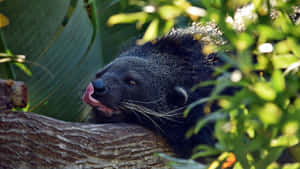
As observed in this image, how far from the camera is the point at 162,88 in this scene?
159 cm

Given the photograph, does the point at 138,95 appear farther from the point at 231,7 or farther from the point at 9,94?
the point at 231,7

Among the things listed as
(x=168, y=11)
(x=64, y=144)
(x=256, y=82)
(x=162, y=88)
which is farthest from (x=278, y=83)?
(x=162, y=88)

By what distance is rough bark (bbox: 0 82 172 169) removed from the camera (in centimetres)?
104

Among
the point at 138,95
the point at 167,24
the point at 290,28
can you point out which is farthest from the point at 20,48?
the point at 290,28

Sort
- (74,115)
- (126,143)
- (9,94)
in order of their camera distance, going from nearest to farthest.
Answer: (9,94) < (126,143) < (74,115)

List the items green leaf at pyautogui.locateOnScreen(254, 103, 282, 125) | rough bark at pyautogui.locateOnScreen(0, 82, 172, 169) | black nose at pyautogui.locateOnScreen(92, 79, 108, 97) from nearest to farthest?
1. green leaf at pyautogui.locateOnScreen(254, 103, 282, 125)
2. rough bark at pyautogui.locateOnScreen(0, 82, 172, 169)
3. black nose at pyautogui.locateOnScreen(92, 79, 108, 97)

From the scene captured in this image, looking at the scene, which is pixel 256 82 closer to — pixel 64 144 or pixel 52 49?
pixel 64 144

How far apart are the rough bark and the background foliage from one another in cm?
22

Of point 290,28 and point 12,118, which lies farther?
point 12,118

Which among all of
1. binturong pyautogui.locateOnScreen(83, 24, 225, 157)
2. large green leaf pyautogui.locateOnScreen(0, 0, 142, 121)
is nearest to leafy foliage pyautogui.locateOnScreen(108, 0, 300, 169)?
binturong pyautogui.locateOnScreen(83, 24, 225, 157)

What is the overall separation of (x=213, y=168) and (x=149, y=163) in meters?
0.59

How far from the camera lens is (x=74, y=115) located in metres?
1.86

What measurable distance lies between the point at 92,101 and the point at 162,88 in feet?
1.09

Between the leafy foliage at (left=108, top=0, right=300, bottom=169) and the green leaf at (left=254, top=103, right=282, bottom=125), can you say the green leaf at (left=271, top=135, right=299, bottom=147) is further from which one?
the green leaf at (left=254, top=103, right=282, bottom=125)
